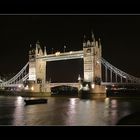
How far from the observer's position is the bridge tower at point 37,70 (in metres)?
43.2

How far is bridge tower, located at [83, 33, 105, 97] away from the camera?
→ 3644 cm

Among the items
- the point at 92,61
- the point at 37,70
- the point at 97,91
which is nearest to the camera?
the point at 97,91

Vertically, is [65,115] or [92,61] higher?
[92,61]

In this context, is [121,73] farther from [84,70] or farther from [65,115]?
[65,115]

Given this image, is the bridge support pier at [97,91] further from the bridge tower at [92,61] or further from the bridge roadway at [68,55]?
the bridge roadway at [68,55]

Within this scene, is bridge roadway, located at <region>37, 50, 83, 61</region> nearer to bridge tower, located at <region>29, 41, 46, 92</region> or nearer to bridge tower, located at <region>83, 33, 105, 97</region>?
bridge tower, located at <region>83, 33, 105, 97</region>

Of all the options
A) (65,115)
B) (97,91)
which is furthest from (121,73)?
(65,115)

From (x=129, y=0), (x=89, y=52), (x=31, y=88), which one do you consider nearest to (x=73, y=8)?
(x=129, y=0)

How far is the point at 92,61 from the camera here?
122 ft

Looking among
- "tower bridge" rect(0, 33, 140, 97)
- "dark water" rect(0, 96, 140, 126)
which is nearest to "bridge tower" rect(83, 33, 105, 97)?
"tower bridge" rect(0, 33, 140, 97)

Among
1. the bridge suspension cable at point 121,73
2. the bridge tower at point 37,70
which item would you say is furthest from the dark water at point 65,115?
the bridge tower at point 37,70

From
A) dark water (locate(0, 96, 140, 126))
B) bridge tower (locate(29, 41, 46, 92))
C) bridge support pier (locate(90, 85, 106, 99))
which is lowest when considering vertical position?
dark water (locate(0, 96, 140, 126))

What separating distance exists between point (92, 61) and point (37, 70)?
33.6 feet

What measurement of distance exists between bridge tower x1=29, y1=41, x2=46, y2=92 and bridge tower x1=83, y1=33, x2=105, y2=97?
8.21 metres
